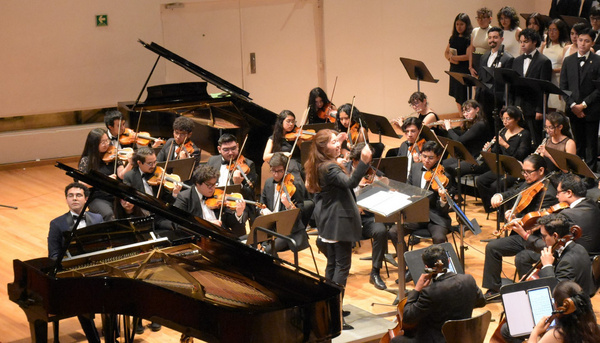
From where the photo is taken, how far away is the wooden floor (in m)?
6.31

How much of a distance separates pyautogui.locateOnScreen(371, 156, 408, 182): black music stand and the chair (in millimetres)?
2703

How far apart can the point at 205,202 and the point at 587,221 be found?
2962 millimetres

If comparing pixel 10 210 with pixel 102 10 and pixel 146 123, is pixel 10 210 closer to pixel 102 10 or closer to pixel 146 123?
pixel 146 123

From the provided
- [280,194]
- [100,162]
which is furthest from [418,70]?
[100,162]

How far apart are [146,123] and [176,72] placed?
2.97 meters

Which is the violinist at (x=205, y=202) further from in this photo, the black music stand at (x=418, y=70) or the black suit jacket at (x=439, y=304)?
the black music stand at (x=418, y=70)

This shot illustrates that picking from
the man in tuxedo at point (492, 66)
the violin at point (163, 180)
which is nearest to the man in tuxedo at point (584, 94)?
the man in tuxedo at point (492, 66)

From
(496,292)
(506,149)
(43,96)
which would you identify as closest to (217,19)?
(43,96)

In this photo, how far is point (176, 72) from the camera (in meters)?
11.9

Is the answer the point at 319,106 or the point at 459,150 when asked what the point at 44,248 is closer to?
the point at 319,106

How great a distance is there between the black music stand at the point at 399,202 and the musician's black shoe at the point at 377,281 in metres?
0.86

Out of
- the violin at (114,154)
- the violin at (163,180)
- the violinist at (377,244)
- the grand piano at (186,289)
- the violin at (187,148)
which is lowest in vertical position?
the violinist at (377,244)

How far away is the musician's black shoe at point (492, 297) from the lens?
6.36m

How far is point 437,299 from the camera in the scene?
4.86 metres
